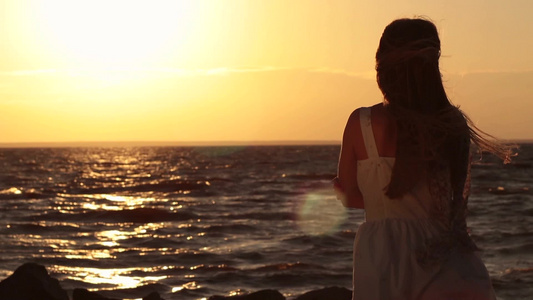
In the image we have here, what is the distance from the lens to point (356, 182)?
9.56 ft

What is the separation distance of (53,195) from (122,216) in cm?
1252

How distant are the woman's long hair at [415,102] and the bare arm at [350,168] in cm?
14

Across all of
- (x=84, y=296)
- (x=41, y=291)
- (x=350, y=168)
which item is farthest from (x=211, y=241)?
(x=350, y=168)

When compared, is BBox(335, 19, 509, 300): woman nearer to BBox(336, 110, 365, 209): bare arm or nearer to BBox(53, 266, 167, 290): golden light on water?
BBox(336, 110, 365, 209): bare arm

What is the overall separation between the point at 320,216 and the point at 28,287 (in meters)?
16.4

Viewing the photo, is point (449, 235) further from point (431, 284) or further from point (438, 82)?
point (438, 82)

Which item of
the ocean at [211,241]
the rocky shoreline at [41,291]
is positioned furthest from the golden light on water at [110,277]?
the rocky shoreline at [41,291]

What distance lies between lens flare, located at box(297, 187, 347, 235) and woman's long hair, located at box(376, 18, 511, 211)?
17029 mm

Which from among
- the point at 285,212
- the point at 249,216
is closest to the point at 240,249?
the point at 249,216

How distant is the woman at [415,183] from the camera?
107 inches

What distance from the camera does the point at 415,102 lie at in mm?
2754

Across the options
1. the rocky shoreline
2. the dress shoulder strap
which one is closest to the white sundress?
the dress shoulder strap

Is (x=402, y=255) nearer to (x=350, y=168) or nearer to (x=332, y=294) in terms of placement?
(x=350, y=168)

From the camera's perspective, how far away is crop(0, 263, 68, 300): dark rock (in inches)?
321
